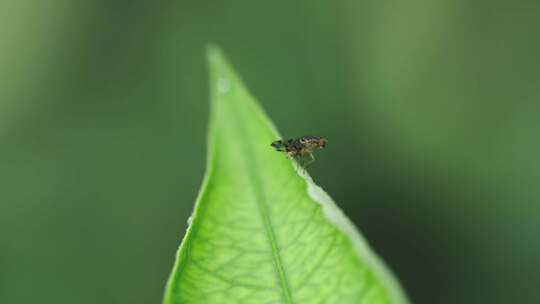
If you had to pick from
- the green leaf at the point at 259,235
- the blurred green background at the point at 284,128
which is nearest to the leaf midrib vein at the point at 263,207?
the green leaf at the point at 259,235

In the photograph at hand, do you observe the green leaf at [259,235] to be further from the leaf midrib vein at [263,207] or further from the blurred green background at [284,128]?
the blurred green background at [284,128]

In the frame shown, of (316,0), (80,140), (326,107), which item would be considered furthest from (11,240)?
(316,0)

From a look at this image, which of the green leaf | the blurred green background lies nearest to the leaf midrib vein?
the green leaf

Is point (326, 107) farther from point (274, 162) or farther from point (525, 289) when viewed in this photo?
point (274, 162)

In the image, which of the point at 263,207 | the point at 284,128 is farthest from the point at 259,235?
the point at 284,128

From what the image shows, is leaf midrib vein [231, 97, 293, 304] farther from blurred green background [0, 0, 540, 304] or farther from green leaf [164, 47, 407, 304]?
blurred green background [0, 0, 540, 304]

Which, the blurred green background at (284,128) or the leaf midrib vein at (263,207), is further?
the blurred green background at (284,128)
